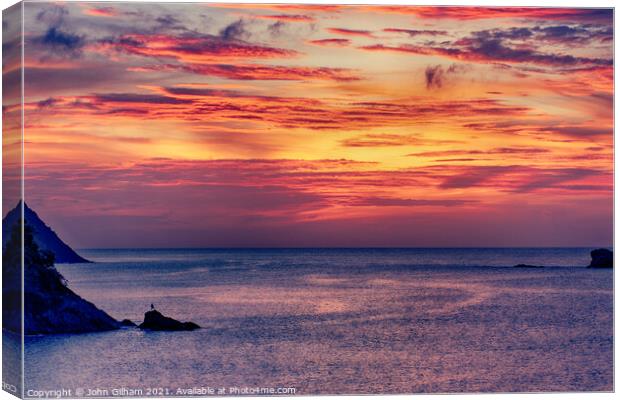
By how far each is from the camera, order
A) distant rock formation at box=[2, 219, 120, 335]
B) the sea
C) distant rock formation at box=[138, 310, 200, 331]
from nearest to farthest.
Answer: distant rock formation at box=[2, 219, 120, 335]
the sea
distant rock formation at box=[138, 310, 200, 331]

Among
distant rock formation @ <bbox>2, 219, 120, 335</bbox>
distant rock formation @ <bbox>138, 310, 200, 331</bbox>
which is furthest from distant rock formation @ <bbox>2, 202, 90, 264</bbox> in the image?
distant rock formation @ <bbox>138, 310, 200, 331</bbox>

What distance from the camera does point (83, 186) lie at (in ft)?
57.7

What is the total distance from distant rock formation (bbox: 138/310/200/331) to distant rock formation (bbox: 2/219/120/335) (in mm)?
564

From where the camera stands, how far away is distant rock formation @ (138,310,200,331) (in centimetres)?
1859

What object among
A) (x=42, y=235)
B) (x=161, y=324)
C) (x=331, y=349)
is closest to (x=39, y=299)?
(x=42, y=235)

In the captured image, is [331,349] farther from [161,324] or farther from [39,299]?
[39,299]

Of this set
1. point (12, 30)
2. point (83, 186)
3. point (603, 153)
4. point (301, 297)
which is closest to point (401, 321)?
point (301, 297)

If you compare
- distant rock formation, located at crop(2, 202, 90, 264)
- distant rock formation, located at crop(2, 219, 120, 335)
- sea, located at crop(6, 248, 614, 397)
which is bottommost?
sea, located at crop(6, 248, 614, 397)

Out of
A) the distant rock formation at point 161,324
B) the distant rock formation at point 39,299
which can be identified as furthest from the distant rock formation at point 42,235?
the distant rock formation at point 161,324

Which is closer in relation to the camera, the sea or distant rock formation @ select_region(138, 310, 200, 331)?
the sea

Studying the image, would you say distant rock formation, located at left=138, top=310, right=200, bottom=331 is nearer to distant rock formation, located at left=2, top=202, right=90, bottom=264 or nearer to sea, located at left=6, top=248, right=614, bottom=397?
sea, located at left=6, top=248, right=614, bottom=397

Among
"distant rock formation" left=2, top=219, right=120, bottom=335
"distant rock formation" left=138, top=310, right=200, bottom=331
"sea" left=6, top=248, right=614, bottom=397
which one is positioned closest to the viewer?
"distant rock formation" left=2, top=219, right=120, bottom=335

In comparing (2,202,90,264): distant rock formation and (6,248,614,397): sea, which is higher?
(2,202,90,264): distant rock formation

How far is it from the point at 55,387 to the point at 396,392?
16.0 ft
